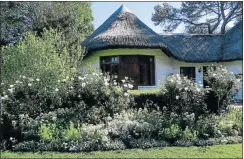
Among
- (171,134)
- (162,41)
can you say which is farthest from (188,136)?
(162,41)

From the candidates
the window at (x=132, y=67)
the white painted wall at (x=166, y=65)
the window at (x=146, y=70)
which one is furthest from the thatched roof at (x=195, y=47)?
the window at (x=132, y=67)

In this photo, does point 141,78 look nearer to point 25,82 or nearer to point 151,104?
point 151,104

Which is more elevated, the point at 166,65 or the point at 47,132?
the point at 166,65

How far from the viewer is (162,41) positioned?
19484 millimetres

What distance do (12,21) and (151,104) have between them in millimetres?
15279

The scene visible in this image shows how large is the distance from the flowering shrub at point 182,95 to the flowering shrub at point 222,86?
0.74 metres

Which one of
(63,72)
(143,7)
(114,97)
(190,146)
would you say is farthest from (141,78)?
(190,146)

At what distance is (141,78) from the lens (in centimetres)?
1950

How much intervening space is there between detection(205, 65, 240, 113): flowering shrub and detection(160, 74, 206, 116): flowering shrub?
74 cm

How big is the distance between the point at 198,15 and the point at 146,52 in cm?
1398

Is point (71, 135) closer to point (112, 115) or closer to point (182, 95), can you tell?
point (112, 115)

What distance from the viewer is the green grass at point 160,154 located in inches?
276

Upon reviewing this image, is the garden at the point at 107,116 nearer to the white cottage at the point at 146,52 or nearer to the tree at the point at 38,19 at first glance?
the white cottage at the point at 146,52

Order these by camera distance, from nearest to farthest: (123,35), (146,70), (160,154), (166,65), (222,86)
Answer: (160,154), (222,86), (123,35), (146,70), (166,65)
